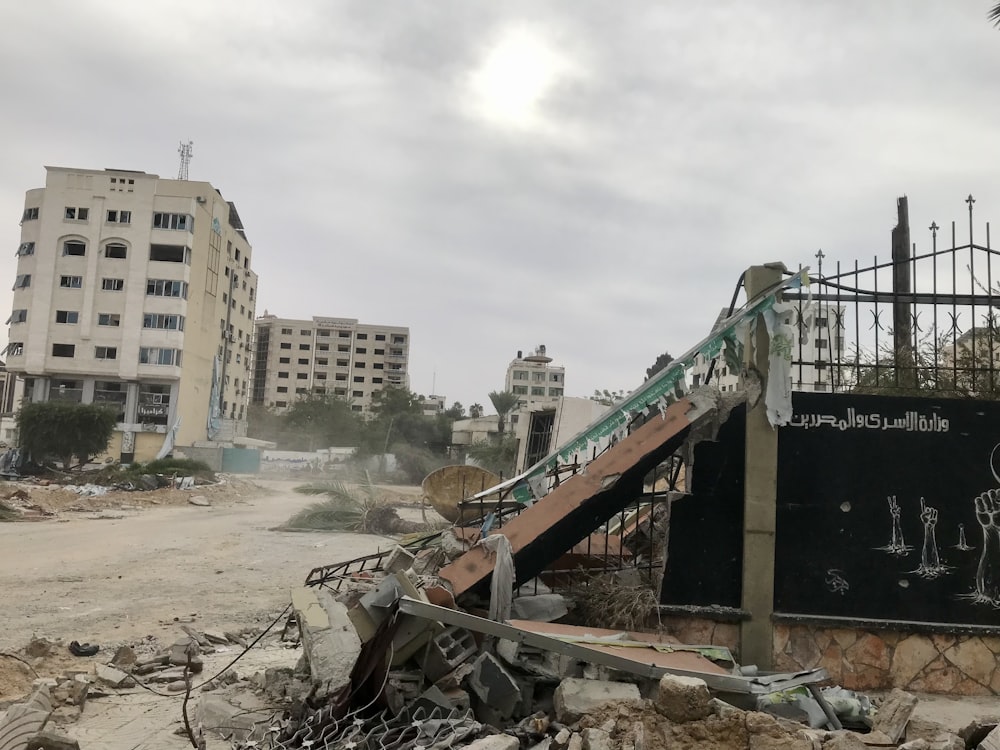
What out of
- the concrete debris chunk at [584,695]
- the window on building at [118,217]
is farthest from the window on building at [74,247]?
the concrete debris chunk at [584,695]

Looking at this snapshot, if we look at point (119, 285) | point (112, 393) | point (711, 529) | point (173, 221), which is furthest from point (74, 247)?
point (711, 529)

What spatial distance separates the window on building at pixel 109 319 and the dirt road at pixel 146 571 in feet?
104

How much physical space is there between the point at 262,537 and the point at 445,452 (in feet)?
155

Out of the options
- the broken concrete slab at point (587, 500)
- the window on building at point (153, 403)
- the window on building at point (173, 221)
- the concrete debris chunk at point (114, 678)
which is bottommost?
the concrete debris chunk at point (114, 678)

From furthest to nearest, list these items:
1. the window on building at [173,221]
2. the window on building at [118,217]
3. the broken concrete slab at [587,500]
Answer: the window on building at [173,221] < the window on building at [118,217] < the broken concrete slab at [587,500]

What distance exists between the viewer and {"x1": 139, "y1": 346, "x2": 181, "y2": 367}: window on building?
5009 centimetres

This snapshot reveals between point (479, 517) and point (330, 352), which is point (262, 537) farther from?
point (330, 352)

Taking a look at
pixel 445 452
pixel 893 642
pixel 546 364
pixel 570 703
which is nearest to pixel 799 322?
pixel 893 642

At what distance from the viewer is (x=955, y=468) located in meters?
5.77

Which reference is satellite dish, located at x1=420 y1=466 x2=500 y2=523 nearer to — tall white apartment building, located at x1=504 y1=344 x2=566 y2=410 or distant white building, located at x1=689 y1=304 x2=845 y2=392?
distant white building, located at x1=689 y1=304 x2=845 y2=392

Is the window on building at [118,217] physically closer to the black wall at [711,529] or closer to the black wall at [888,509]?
the black wall at [711,529]

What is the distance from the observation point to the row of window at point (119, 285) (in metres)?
50.4

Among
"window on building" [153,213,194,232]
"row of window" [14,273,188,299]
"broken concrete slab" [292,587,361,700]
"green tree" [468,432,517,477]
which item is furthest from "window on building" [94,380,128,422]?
"broken concrete slab" [292,587,361,700]

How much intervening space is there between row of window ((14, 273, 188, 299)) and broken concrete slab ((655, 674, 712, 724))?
174 ft
